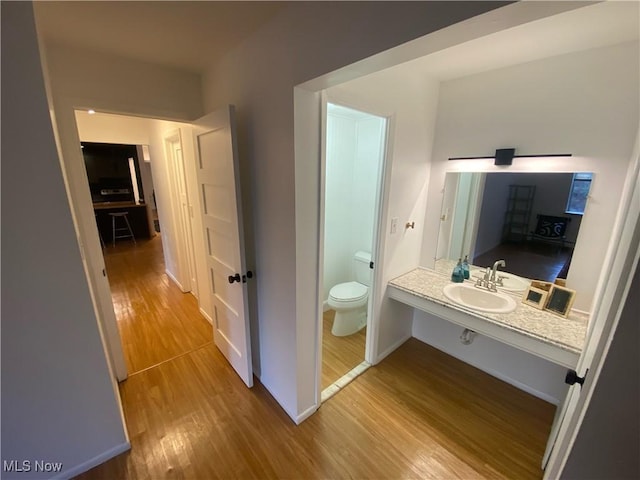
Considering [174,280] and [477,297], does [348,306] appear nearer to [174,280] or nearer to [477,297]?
[477,297]

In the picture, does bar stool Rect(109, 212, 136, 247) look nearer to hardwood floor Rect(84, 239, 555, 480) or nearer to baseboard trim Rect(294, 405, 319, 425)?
hardwood floor Rect(84, 239, 555, 480)

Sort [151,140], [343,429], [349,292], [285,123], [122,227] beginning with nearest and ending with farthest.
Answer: [285,123]
[343,429]
[349,292]
[151,140]
[122,227]

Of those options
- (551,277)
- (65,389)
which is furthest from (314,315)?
(551,277)

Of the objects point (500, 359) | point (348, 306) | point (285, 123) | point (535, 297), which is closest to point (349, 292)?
point (348, 306)

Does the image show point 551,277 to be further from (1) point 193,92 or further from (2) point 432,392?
(1) point 193,92

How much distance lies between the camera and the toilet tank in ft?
9.74

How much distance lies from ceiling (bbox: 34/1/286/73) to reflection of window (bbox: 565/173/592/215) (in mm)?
1926

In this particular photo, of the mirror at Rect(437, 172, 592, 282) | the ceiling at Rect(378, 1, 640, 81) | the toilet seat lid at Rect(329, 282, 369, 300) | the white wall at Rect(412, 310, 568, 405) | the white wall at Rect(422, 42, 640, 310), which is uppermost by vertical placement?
the ceiling at Rect(378, 1, 640, 81)

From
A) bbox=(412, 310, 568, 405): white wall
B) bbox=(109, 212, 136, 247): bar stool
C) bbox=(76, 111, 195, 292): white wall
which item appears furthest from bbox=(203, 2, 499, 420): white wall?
bbox=(109, 212, 136, 247): bar stool

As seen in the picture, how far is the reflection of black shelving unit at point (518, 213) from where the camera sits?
1896mm

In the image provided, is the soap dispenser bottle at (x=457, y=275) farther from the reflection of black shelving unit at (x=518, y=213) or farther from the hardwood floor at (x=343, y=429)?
the hardwood floor at (x=343, y=429)

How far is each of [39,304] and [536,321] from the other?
2649 mm

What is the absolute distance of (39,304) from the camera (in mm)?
1182

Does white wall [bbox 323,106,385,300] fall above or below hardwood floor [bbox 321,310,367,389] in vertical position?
above
